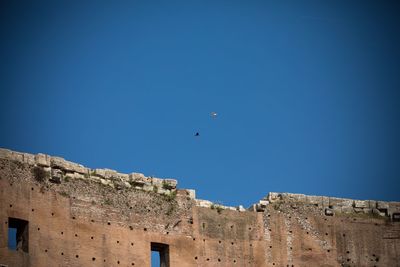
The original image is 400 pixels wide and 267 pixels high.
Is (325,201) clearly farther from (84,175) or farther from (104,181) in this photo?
(84,175)

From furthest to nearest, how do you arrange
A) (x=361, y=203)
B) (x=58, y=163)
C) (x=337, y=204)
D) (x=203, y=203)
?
(x=361, y=203) → (x=337, y=204) → (x=203, y=203) → (x=58, y=163)

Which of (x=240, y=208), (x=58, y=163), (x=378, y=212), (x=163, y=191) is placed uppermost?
(x=58, y=163)

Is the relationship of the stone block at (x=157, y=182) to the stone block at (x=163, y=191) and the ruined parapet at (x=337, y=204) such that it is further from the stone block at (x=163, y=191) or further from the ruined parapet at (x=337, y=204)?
the ruined parapet at (x=337, y=204)

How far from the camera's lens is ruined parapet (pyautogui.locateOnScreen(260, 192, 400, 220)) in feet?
260

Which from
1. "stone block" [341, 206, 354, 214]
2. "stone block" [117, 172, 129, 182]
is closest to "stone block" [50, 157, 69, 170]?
"stone block" [117, 172, 129, 182]

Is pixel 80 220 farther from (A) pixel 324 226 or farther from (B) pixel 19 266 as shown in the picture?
(A) pixel 324 226

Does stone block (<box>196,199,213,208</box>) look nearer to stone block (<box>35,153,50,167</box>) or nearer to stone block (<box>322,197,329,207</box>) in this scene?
stone block (<box>322,197,329,207</box>)

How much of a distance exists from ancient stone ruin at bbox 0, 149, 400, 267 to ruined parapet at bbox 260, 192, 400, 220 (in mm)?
47

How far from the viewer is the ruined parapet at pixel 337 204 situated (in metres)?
79.2

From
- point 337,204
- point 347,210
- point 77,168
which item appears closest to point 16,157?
point 77,168

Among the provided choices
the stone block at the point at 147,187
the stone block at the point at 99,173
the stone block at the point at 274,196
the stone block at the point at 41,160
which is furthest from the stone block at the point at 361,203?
the stone block at the point at 41,160

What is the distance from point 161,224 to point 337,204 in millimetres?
9622

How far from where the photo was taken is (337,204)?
80188 mm

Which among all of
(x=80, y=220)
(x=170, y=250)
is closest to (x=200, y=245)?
(x=170, y=250)
